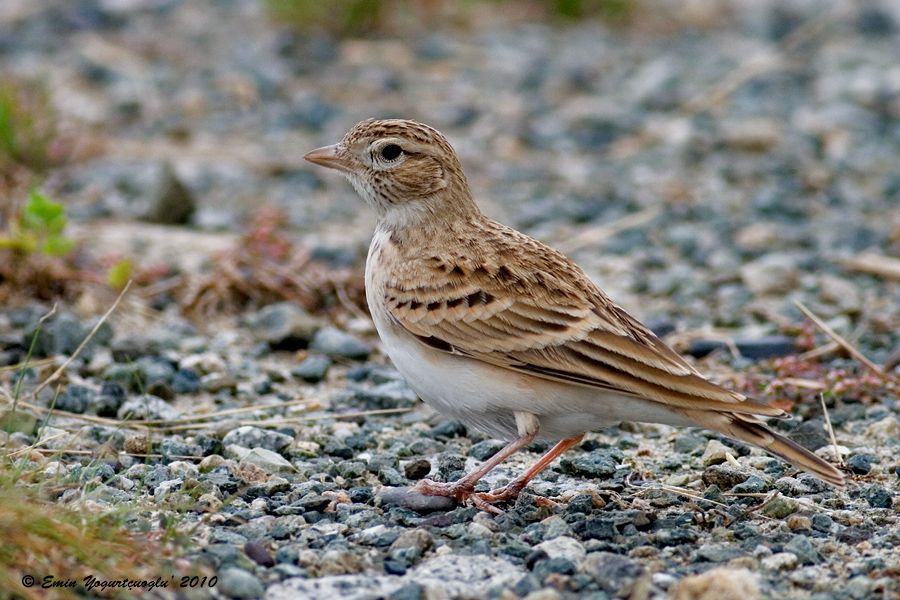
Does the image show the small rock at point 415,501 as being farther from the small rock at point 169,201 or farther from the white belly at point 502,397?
the small rock at point 169,201

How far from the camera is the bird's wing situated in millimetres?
5395

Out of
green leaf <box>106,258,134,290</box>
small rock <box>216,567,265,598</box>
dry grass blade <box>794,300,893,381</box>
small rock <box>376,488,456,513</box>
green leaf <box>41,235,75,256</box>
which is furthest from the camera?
green leaf <box>106,258,134,290</box>

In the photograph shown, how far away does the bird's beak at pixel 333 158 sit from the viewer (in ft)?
22.0

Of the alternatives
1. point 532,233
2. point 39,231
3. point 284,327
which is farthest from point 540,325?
point 532,233

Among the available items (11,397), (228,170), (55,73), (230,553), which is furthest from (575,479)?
(55,73)

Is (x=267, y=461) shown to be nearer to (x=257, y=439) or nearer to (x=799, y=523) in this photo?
(x=257, y=439)

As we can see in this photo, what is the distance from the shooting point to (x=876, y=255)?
10.1 metres

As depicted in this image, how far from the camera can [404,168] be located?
6.60 m

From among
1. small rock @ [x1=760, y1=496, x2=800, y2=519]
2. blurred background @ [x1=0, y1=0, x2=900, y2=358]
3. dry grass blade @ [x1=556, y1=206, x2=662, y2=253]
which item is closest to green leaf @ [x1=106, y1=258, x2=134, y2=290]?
blurred background @ [x1=0, y1=0, x2=900, y2=358]

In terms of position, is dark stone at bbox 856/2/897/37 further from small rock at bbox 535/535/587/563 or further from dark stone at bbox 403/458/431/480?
small rock at bbox 535/535/587/563

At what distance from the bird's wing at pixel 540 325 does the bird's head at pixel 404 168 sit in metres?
0.47

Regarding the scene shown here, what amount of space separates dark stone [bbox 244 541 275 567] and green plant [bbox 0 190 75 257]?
3.76 m

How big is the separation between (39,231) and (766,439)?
5099 mm

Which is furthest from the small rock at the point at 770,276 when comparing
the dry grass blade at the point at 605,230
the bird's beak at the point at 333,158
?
the bird's beak at the point at 333,158
